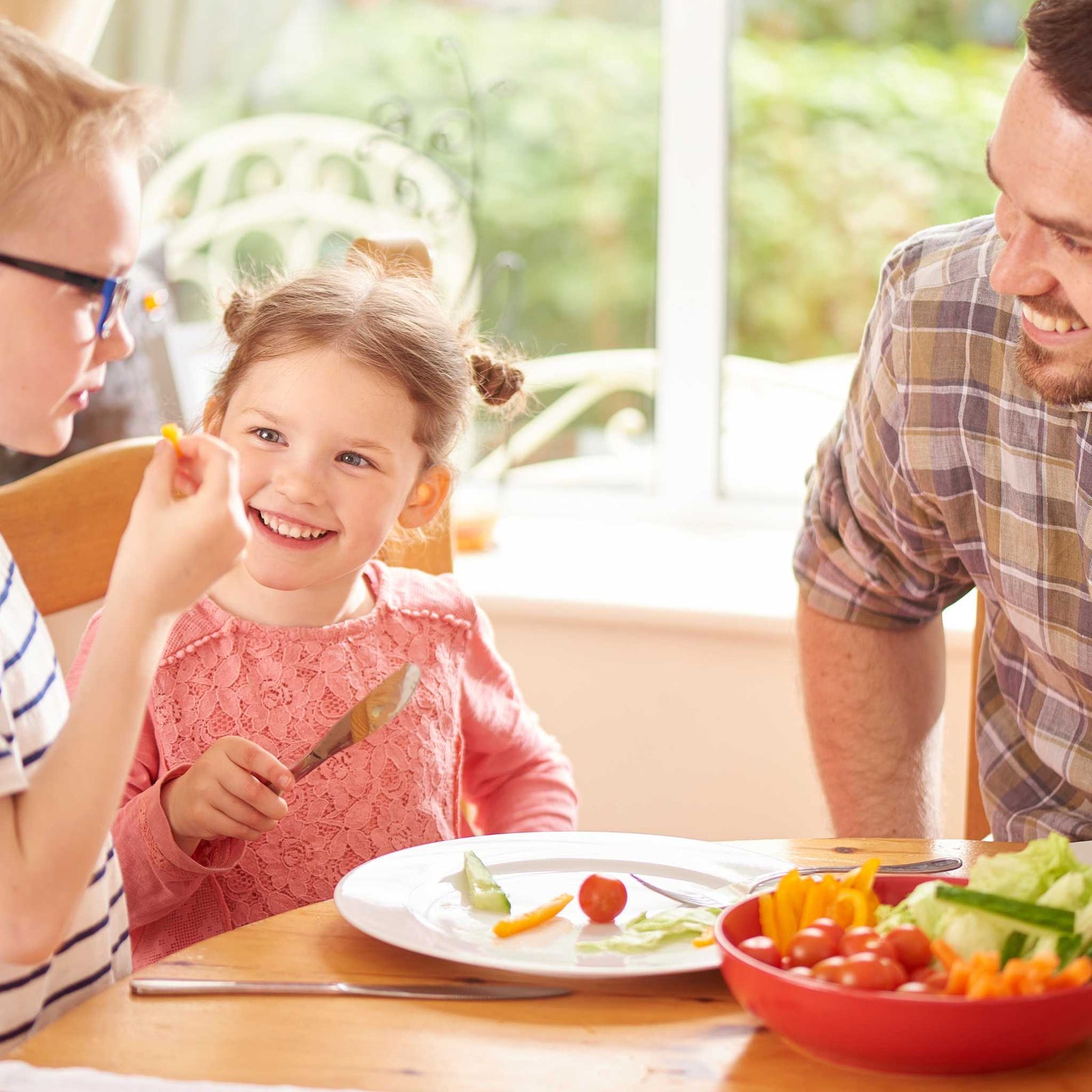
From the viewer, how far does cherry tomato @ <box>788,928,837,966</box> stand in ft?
2.59

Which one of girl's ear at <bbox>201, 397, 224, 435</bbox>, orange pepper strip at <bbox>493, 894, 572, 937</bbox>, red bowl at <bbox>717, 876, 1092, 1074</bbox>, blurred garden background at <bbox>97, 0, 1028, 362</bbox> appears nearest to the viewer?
red bowl at <bbox>717, 876, 1092, 1074</bbox>

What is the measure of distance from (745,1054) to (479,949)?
0.59 ft

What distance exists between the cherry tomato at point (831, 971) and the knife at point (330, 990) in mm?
164

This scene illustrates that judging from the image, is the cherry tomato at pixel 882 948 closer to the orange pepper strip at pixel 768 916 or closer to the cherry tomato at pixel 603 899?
the orange pepper strip at pixel 768 916

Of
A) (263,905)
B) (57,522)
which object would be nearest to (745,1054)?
(263,905)

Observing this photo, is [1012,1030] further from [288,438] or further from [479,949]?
[288,438]

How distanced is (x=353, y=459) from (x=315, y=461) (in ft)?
0.14

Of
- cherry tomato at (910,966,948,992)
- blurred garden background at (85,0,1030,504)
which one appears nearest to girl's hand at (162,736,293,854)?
cherry tomato at (910,966,948,992)

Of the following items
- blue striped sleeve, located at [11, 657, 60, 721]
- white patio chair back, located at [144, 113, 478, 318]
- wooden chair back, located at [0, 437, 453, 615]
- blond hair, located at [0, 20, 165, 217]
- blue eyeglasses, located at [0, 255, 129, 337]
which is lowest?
blue striped sleeve, located at [11, 657, 60, 721]

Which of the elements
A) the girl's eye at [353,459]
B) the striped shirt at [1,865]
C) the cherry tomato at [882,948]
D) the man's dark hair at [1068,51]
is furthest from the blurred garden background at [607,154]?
the cherry tomato at [882,948]

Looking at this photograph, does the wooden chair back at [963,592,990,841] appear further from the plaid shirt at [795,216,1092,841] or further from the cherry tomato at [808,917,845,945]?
the cherry tomato at [808,917,845,945]

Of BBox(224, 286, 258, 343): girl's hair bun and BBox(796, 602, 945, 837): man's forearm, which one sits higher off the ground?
BBox(224, 286, 258, 343): girl's hair bun

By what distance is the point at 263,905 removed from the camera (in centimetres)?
132

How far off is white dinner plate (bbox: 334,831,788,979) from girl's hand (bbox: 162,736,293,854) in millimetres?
113
